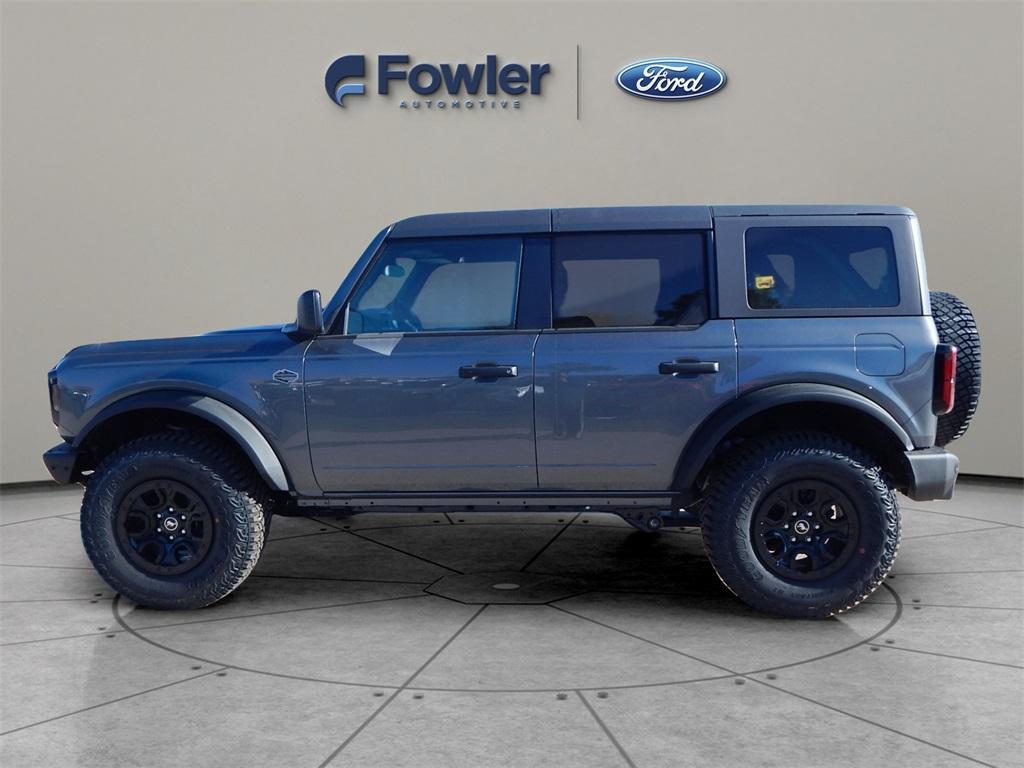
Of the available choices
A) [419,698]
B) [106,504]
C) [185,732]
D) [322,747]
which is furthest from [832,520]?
[106,504]

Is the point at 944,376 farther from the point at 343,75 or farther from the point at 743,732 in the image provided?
the point at 343,75

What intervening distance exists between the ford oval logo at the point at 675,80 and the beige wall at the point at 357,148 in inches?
3.4

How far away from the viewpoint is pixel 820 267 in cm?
509

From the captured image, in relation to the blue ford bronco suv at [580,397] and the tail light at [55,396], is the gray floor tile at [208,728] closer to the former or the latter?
the blue ford bronco suv at [580,397]

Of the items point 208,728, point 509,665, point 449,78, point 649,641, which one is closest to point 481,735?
point 509,665

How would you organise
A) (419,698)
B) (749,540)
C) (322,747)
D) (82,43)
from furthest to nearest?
1. (82,43)
2. (749,540)
3. (419,698)
4. (322,747)

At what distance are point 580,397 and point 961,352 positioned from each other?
6.18ft

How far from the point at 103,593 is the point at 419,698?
2336 millimetres

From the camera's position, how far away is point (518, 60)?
880cm

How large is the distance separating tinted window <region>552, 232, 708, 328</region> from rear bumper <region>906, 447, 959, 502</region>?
1165 mm

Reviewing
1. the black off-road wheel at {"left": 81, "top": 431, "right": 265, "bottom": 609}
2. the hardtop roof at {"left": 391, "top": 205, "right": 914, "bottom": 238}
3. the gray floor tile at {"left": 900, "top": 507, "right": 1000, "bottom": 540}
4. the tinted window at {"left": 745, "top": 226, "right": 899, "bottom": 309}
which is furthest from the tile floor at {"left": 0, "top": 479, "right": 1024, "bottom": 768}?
the hardtop roof at {"left": 391, "top": 205, "right": 914, "bottom": 238}

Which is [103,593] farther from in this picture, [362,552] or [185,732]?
[185,732]

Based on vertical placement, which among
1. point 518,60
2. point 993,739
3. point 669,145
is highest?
point 518,60

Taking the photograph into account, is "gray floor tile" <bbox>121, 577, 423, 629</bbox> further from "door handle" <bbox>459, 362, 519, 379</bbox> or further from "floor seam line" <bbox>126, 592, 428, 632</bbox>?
"door handle" <bbox>459, 362, 519, 379</bbox>
